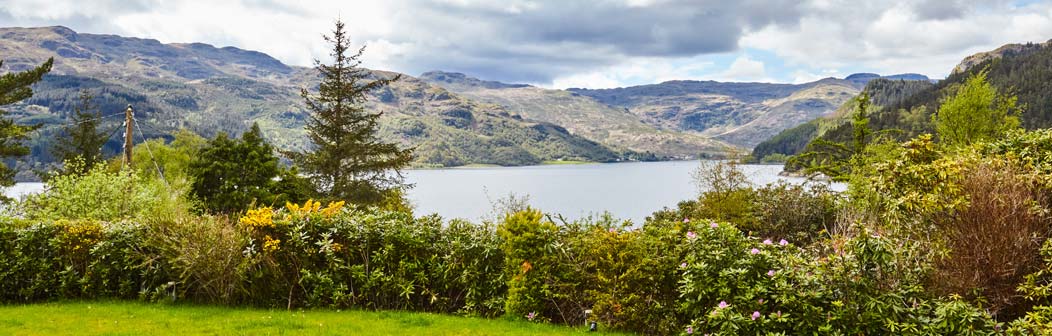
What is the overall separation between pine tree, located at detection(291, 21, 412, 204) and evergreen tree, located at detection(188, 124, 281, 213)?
12.2 ft

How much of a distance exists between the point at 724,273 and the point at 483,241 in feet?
11.9

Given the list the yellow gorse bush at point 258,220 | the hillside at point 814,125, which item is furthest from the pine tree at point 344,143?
the hillside at point 814,125

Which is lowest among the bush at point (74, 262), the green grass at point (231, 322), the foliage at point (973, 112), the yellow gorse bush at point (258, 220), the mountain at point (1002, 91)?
the green grass at point (231, 322)

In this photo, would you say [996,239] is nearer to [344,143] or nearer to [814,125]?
[344,143]

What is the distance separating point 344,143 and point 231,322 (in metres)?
22.4

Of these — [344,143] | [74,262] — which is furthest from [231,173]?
[74,262]

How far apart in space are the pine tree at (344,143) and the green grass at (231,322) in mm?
20687

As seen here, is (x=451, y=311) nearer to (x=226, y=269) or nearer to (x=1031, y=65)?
(x=226, y=269)

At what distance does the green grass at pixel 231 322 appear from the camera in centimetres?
740

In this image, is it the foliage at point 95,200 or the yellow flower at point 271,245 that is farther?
the foliage at point 95,200

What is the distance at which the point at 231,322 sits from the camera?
305 inches

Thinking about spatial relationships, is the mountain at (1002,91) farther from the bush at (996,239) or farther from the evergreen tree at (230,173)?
the bush at (996,239)

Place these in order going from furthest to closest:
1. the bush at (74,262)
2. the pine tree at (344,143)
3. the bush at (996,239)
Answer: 1. the pine tree at (344,143)
2. the bush at (74,262)
3. the bush at (996,239)

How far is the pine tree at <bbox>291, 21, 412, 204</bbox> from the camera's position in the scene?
2938 centimetres
